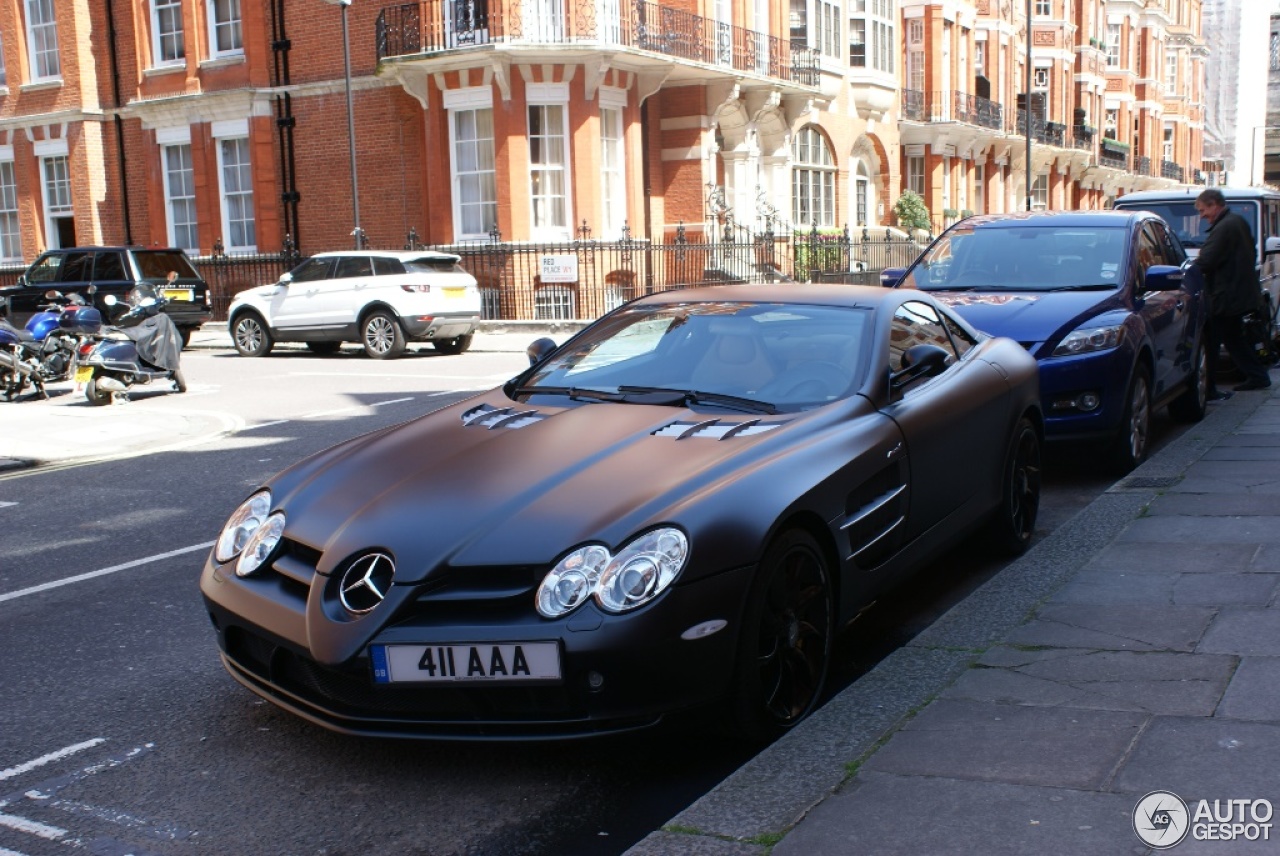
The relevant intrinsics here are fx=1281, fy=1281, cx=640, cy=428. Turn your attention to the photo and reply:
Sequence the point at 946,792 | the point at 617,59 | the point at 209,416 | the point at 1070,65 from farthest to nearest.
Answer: the point at 1070,65 < the point at 617,59 < the point at 209,416 < the point at 946,792

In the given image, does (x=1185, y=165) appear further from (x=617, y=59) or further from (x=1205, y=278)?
(x=1205, y=278)

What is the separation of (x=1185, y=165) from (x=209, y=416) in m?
74.2

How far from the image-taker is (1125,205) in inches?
599

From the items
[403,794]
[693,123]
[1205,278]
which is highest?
[693,123]

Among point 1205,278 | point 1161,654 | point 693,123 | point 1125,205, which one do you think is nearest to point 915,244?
point 693,123

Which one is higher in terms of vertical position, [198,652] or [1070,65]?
[1070,65]

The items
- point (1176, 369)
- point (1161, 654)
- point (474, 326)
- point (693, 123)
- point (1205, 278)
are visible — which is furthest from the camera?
point (693, 123)

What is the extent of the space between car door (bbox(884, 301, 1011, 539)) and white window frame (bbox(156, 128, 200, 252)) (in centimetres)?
2747

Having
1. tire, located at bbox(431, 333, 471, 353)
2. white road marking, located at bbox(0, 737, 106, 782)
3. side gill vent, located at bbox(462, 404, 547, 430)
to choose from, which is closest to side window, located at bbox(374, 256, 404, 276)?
tire, located at bbox(431, 333, 471, 353)

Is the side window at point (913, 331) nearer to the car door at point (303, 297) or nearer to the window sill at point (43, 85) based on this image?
the car door at point (303, 297)

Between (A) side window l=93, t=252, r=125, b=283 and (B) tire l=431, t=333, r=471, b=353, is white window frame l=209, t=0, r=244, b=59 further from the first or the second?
(B) tire l=431, t=333, r=471, b=353

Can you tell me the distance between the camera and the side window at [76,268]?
882 inches

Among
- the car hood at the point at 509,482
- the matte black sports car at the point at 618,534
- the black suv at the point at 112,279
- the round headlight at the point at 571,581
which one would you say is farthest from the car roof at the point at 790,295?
the black suv at the point at 112,279

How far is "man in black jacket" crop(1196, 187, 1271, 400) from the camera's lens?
11.1m
